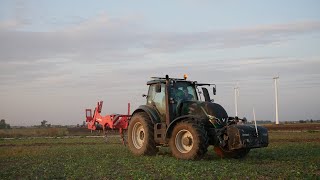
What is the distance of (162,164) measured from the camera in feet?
45.6

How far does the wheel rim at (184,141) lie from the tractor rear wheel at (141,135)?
4.88 feet

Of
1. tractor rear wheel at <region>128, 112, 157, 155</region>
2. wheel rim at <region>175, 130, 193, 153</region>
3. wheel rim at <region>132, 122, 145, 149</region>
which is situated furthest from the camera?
wheel rim at <region>132, 122, 145, 149</region>

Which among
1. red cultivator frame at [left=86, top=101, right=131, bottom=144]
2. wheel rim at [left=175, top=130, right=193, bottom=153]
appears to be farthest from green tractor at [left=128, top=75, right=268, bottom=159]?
red cultivator frame at [left=86, top=101, right=131, bottom=144]

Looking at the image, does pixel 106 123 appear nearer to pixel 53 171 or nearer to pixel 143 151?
pixel 143 151

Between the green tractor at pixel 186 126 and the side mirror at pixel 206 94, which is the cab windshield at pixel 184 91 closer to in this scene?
the green tractor at pixel 186 126

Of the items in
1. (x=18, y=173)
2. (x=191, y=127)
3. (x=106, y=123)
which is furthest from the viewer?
(x=106, y=123)

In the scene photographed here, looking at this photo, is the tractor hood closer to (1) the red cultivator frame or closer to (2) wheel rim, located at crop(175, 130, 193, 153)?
(2) wheel rim, located at crop(175, 130, 193, 153)

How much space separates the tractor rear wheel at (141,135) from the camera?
55.9 feet

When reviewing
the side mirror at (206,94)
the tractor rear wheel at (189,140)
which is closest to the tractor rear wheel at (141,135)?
the tractor rear wheel at (189,140)

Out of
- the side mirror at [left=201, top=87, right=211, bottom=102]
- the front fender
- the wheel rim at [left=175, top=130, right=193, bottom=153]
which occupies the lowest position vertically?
the wheel rim at [left=175, top=130, right=193, bottom=153]

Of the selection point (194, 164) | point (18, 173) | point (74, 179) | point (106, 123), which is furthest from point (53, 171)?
point (106, 123)

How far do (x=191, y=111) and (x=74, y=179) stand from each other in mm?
6193

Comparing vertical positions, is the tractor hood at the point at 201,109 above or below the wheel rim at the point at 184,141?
above

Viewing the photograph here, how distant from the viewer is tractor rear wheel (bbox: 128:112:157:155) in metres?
17.0
